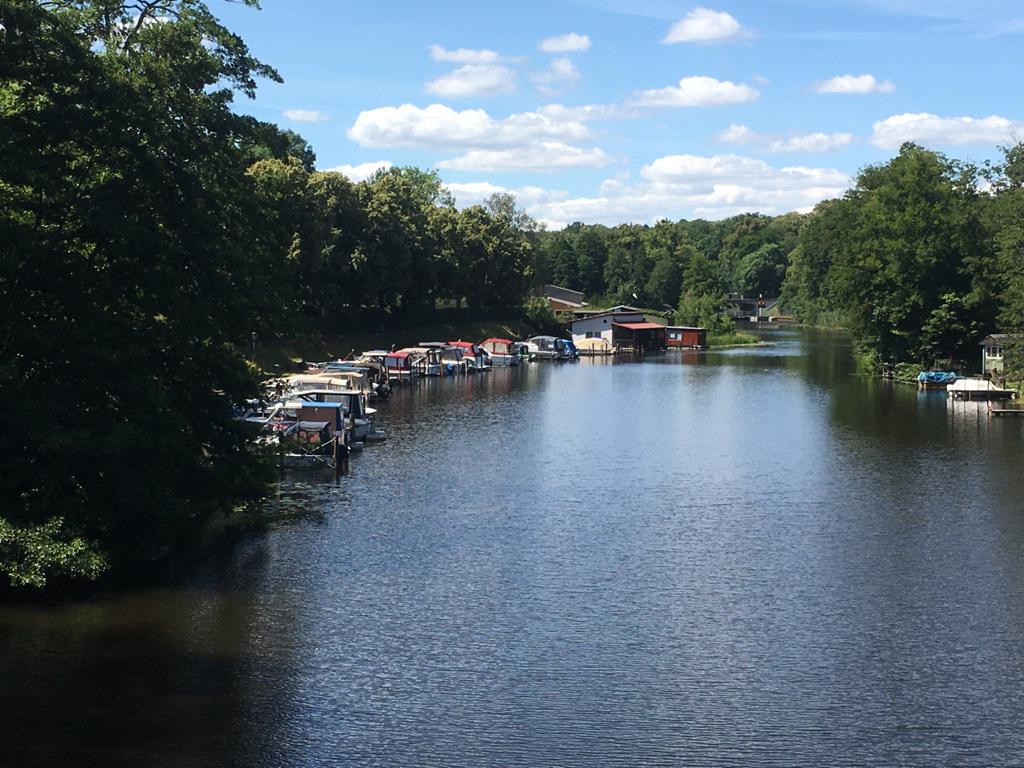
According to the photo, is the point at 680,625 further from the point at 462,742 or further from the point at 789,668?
the point at 462,742

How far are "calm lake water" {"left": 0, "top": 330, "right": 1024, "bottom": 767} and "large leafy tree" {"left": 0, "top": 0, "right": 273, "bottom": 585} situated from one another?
2.21 metres

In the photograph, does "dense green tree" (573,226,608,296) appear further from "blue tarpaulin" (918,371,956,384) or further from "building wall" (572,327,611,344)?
"blue tarpaulin" (918,371,956,384)

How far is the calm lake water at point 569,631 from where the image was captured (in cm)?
1980

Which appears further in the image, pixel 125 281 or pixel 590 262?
pixel 590 262

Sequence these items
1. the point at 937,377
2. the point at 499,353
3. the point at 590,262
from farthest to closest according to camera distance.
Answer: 1. the point at 590,262
2. the point at 499,353
3. the point at 937,377

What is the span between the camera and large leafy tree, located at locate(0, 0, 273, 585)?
26.5m

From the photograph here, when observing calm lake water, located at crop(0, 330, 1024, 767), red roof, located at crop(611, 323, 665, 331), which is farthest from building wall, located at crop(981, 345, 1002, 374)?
red roof, located at crop(611, 323, 665, 331)

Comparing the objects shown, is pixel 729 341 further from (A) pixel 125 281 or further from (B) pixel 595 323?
(A) pixel 125 281

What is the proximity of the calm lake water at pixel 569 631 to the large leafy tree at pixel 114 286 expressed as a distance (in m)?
2.21

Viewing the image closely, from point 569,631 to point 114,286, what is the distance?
14.0 m

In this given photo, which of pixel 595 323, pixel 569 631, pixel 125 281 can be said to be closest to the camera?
pixel 569 631

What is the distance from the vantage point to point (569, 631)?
25.4 metres

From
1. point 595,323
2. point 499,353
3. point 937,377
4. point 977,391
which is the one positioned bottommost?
point 977,391

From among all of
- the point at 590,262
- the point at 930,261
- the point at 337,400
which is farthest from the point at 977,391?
the point at 590,262
